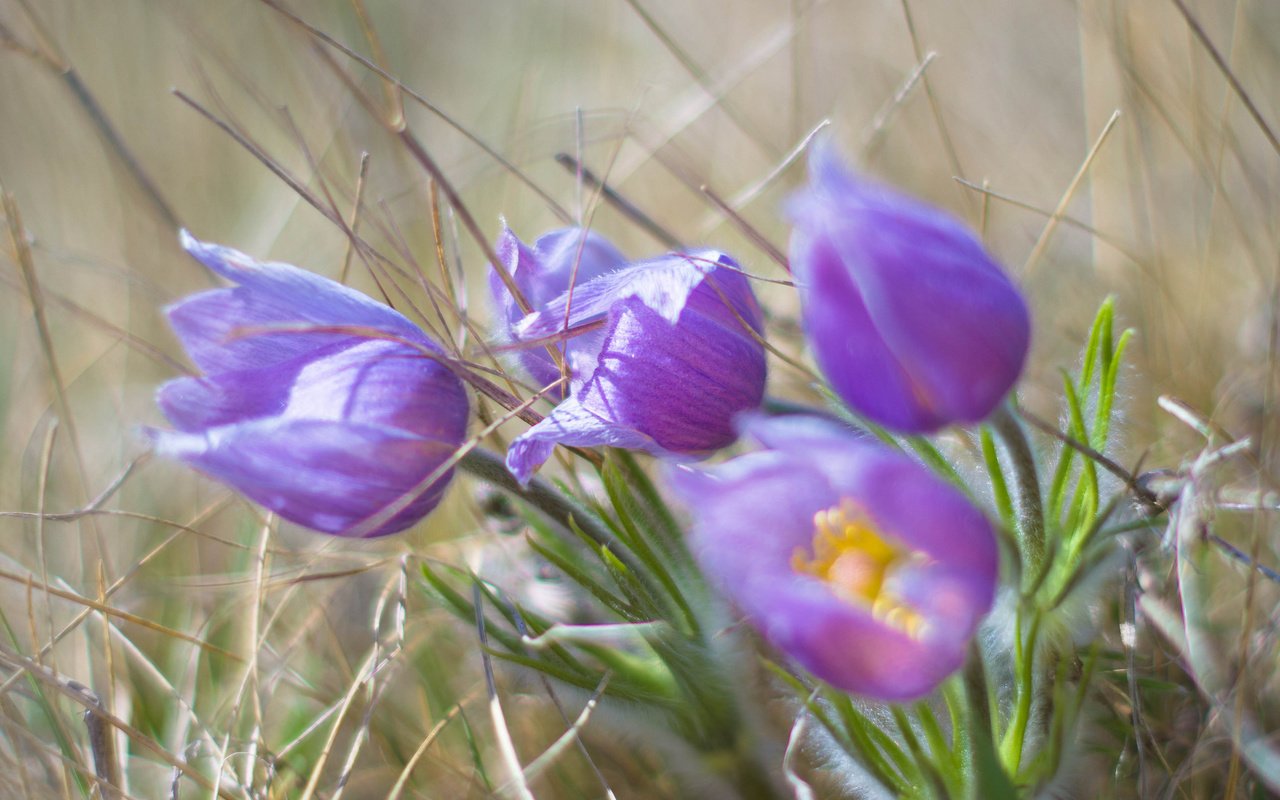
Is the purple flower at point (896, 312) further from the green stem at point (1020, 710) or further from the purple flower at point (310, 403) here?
the purple flower at point (310, 403)

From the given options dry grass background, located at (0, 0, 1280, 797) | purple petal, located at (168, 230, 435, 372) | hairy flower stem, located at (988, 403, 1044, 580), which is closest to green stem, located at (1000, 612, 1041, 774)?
hairy flower stem, located at (988, 403, 1044, 580)

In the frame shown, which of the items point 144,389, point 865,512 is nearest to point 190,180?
point 144,389

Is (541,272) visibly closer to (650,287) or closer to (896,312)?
(650,287)

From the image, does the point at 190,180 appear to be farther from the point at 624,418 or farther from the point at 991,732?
the point at 991,732

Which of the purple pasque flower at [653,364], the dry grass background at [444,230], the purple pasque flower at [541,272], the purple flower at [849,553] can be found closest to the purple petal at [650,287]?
the purple pasque flower at [653,364]

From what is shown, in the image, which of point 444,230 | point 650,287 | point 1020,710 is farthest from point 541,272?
point 444,230
